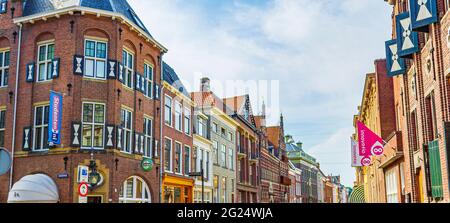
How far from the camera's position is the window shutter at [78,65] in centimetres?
2325

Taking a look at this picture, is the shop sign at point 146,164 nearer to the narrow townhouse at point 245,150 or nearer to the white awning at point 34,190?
the white awning at point 34,190

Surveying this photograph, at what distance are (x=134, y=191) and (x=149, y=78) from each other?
6.83 meters

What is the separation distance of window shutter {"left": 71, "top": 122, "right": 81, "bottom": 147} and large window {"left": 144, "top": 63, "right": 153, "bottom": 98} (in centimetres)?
565

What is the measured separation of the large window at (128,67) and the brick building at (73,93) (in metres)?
0.05

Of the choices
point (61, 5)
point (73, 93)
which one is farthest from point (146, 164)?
point (61, 5)

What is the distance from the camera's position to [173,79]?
107 feet

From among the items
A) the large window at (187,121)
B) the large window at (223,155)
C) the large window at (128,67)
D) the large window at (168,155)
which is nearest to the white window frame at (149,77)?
the large window at (128,67)

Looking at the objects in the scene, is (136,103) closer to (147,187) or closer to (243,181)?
(147,187)

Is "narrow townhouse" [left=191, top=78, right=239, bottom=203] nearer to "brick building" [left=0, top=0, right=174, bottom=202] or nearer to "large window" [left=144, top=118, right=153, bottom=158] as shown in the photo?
"large window" [left=144, top=118, right=153, bottom=158]

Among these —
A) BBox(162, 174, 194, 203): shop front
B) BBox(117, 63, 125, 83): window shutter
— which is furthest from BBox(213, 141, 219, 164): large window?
BBox(117, 63, 125, 83): window shutter

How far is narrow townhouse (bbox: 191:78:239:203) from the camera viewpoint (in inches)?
1467

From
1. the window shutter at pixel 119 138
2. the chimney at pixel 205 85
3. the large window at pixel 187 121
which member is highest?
the chimney at pixel 205 85

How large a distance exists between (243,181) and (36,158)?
87.7 feet
